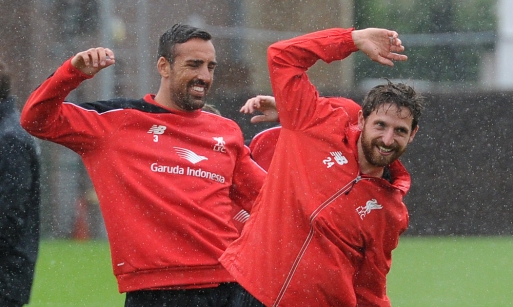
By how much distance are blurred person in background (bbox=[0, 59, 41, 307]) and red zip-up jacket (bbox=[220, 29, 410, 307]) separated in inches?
43.8

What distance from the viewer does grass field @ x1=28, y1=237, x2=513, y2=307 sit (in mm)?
8481

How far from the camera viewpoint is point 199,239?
3.96 m

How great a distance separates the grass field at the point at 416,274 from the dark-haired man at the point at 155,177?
13.8 feet

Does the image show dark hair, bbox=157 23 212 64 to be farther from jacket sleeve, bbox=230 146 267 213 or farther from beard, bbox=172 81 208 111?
jacket sleeve, bbox=230 146 267 213

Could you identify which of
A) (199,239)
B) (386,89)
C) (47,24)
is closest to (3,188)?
(199,239)

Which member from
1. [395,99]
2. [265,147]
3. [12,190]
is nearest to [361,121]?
[395,99]

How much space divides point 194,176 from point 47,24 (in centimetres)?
955

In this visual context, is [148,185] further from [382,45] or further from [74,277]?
[74,277]

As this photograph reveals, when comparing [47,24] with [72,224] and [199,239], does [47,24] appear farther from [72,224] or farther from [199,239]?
[199,239]

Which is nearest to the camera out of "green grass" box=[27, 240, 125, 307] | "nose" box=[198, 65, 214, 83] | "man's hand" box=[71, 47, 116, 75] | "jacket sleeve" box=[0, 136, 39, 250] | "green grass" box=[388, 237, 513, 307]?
"man's hand" box=[71, 47, 116, 75]

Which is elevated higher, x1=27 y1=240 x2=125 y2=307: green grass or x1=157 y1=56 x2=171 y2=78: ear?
x1=157 y1=56 x2=171 y2=78: ear

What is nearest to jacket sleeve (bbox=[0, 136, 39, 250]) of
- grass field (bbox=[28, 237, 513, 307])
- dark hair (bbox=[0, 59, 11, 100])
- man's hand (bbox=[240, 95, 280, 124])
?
dark hair (bbox=[0, 59, 11, 100])

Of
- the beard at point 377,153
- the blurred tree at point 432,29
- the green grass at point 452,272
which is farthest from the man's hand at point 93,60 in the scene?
the blurred tree at point 432,29

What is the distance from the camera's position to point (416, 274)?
9.96 metres
